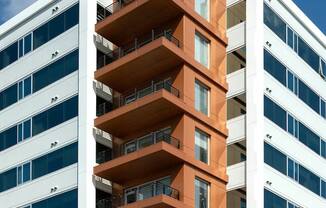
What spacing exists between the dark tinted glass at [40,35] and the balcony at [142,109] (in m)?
6.56

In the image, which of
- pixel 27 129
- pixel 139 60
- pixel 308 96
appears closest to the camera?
pixel 139 60

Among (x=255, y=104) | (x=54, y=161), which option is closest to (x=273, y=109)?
(x=255, y=104)

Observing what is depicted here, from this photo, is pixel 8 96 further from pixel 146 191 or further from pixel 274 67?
pixel 274 67

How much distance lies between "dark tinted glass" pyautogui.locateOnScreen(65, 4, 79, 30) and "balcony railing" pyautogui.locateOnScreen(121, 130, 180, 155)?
25.3 feet

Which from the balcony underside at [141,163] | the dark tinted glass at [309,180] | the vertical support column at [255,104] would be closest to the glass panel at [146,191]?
the balcony underside at [141,163]

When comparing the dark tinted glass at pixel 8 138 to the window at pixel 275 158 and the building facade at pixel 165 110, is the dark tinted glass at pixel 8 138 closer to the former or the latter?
the building facade at pixel 165 110

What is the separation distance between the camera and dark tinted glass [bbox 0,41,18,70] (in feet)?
180

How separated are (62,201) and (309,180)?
46.3 feet

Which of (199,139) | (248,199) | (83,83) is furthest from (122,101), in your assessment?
(248,199)

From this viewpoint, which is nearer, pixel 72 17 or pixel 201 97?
pixel 201 97

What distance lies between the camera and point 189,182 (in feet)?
144

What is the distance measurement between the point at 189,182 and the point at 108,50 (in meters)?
10.1

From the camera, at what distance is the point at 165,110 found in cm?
4534

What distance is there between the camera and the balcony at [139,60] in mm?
45469
